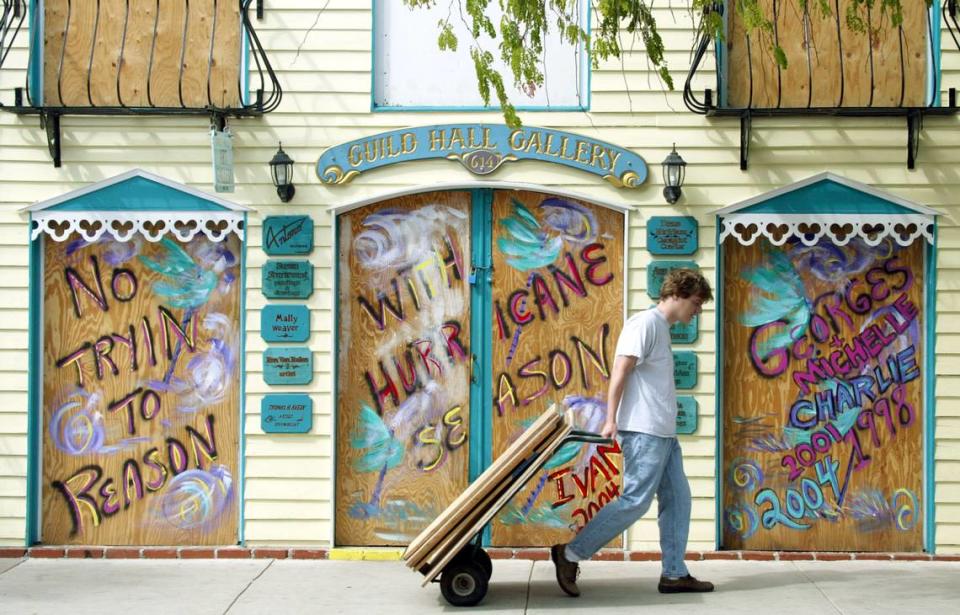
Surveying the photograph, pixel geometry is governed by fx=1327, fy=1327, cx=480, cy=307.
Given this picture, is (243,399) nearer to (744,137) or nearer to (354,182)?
(354,182)

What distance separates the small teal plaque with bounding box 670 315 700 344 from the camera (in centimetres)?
877

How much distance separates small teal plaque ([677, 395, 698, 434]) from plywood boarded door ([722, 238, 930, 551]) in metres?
0.25

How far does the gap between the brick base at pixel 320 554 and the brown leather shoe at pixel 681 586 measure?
3.43 ft

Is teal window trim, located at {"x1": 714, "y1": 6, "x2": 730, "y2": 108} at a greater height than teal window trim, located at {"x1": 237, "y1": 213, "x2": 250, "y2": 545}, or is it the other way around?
teal window trim, located at {"x1": 714, "y1": 6, "x2": 730, "y2": 108}

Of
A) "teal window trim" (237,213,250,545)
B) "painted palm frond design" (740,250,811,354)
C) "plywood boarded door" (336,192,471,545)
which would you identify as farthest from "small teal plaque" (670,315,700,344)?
"teal window trim" (237,213,250,545)

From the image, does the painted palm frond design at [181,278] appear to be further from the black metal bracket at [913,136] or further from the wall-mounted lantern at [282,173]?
the black metal bracket at [913,136]

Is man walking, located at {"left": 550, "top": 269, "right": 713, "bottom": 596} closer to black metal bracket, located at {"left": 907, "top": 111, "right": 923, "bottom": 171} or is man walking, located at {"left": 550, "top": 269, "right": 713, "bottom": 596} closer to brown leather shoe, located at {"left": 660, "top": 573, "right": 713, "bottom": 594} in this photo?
brown leather shoe, located at {"left": 660, "top": 573, "right": 713, "bottom": 594}

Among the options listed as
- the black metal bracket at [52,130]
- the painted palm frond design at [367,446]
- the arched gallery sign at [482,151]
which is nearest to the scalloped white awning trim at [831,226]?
the arched gallery sign at [482,151]

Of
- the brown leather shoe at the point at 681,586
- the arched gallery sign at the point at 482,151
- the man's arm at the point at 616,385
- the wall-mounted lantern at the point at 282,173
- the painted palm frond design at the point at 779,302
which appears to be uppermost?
the arched gallery sign at the point at 482,151

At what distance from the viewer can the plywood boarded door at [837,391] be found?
8852 mm

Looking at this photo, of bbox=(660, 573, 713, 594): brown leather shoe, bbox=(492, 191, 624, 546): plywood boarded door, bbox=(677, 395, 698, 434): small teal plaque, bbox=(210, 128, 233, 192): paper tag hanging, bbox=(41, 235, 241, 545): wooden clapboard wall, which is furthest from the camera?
bbox=(41, 235, 241, 545): wooden clapboard wall

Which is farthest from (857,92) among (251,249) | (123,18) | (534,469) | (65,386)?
(65,386)

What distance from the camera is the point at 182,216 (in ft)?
29.0

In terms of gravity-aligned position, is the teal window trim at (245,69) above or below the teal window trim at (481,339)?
above
